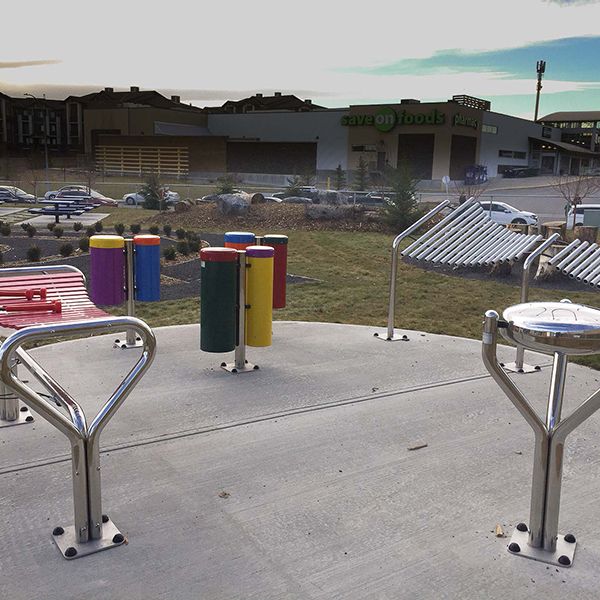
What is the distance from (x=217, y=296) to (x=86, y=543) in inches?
104

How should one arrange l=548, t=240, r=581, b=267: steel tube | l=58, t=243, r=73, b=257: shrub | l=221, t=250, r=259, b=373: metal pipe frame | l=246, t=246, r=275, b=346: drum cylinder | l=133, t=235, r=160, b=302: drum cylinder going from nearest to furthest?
l=221, t=250, r=259, b=373: metal pipe frame, l=246, t=246, r=275, b=346: drum cylinder, l=133, t=235, r=160, b=302: drum cylinder, l=548, t=240, r=581, b=267: steel tube, l=58, t=243, r=73, b=257: shrub

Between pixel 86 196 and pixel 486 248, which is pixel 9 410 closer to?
pixel 486 248

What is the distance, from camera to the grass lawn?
9633mm

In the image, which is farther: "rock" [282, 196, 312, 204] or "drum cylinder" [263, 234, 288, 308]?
"rock" [282, 196, 312, 204]

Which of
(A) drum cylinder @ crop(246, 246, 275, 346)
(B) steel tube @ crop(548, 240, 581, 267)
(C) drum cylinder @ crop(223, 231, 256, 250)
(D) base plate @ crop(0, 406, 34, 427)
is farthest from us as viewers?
(C) drum cylinder @ crop(223, 231, 256, 250)

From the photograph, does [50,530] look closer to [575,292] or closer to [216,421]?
[216,421]

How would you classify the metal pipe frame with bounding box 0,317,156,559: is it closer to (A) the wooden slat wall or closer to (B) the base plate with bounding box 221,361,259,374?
(B) the base plate with bounding box 221,361,259,374

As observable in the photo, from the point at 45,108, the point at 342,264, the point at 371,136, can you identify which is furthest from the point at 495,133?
the point at 342,264

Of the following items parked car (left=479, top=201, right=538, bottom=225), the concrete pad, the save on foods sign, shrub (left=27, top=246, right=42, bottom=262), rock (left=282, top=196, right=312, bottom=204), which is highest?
the save on foods sign

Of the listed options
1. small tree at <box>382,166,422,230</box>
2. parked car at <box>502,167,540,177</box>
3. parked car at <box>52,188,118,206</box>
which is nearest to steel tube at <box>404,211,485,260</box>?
small tree at <box>382,166,422,230</box>

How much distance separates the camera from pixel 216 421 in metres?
5.01

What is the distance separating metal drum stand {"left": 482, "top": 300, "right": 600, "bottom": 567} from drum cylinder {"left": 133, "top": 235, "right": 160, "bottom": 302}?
396cm

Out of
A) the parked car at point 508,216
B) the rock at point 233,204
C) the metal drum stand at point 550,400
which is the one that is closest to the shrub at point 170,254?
the rock at point 233,204

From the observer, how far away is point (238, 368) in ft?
20.3
